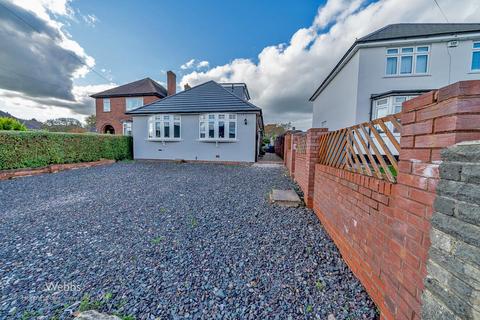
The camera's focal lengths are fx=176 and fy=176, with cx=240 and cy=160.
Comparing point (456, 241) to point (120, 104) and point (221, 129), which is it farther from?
point (120, 104)

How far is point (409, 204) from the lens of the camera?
47.7 inches

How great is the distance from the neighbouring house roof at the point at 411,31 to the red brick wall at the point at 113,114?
1874 centimetres

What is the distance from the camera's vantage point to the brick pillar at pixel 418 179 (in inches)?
35.0

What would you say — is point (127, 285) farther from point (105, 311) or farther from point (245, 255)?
point (245, 255)

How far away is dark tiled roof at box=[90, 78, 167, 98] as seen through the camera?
19.3 meters

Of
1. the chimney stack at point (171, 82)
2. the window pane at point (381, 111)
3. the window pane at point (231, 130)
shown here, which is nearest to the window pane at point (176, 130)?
the window pane at point (231, 130)

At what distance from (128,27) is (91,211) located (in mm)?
10489

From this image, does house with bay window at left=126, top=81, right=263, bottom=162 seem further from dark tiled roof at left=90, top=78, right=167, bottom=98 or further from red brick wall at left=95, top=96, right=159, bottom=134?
red brick wall at left=95, top=96, right=159, bottom=134

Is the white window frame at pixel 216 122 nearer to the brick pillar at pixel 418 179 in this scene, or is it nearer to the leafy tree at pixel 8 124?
the leafy tree at pixel 8 124

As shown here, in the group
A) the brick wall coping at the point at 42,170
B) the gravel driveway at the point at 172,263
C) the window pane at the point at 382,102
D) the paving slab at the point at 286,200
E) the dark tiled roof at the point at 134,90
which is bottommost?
the gravel driveway at the point at 172,263

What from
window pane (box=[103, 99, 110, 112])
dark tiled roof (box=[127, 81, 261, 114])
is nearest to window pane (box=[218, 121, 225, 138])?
dark tiled roof (box=[127, 81, 261, 114])

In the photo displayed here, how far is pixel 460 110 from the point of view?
88cm

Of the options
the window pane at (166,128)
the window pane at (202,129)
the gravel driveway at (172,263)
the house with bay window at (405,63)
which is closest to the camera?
the gravel driveway at (172,263)

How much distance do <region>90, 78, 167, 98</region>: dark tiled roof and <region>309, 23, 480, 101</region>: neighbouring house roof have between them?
713 inches
